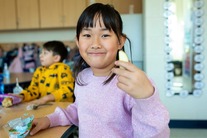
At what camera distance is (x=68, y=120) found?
777mm

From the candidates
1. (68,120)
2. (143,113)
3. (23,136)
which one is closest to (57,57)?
(68,120)

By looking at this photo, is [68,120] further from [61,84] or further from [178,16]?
[178,16]

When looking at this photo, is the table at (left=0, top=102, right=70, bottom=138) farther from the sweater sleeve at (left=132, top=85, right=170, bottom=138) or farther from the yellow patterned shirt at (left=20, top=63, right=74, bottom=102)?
the sweater sleeve at (left=132, top=85, right=170, bottom=138)

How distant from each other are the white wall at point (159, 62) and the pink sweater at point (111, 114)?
174 cm

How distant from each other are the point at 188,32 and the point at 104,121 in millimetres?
1981

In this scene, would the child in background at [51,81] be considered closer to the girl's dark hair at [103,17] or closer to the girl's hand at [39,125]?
the girl's hand at [39,125]

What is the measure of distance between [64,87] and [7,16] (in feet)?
8.38

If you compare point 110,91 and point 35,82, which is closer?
point 110,91

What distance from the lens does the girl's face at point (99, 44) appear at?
0.57 m

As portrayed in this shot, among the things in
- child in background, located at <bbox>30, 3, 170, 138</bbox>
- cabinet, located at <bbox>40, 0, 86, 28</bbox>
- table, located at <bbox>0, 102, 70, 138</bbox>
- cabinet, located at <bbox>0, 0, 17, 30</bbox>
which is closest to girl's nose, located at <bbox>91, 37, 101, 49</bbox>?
child in background, located at <bbox>30, 3, 170, 138</bbox>

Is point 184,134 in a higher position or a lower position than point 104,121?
lower

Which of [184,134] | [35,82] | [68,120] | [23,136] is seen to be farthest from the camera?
[184,134]

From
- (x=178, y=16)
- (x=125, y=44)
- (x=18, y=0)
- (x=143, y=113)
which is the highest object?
(x=18, y=0)

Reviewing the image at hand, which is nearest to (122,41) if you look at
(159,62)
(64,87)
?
(64,87)
